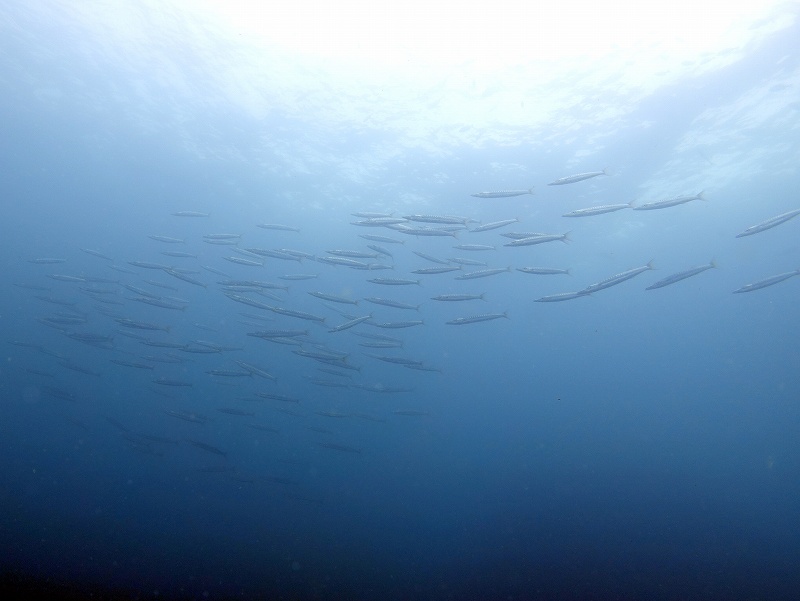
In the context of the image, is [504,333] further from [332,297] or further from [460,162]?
[332,297]

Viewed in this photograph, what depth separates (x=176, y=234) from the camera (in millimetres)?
41000

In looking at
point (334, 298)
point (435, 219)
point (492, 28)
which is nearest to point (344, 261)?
point (334, 298)

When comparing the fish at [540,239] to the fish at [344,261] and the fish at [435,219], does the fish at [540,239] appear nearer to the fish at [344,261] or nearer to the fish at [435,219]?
the fish at [435,219]

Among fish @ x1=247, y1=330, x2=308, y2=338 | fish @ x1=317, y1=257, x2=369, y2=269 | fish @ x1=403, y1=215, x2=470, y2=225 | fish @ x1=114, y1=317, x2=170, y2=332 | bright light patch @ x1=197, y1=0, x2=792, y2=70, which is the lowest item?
fish @ x1=247, y1=330, x2=308, y2=338

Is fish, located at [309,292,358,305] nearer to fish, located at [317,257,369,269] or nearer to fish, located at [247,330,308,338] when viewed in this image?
fish, located at [317,257,369,269]

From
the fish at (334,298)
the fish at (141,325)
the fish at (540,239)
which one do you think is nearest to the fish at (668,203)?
the fish at (540,239)

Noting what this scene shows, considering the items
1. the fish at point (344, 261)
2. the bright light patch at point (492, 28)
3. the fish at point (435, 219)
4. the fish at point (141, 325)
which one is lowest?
the fish at point (141, 325)

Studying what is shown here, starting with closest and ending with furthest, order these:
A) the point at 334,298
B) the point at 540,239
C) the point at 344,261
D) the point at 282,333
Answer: the point at 540,239, the point at 344,261, the point at 282,333, the point at 334,298

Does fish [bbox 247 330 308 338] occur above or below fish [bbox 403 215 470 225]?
below

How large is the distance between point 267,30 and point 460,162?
787cm

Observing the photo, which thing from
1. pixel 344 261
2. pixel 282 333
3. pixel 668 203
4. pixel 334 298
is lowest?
pixel 282 333

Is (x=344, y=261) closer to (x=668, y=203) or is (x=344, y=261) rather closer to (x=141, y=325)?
(x=668, y=203)

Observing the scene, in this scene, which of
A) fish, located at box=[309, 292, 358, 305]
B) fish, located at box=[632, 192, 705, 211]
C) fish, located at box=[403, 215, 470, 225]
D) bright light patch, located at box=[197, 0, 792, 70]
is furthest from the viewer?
bright light patch, located at box=[197, 0, 792, 70]

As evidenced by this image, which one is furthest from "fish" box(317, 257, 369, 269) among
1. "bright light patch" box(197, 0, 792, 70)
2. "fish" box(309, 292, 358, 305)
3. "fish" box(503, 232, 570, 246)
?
"bright light patch" box(197, 0, 792, 70)
